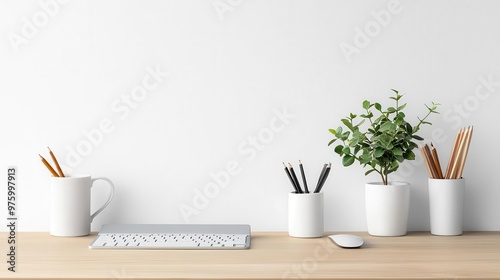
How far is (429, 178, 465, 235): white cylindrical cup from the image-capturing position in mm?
1453

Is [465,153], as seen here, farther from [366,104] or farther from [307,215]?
[307,215]

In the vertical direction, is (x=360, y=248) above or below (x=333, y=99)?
below

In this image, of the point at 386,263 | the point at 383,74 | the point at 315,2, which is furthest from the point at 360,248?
the point at 315,2

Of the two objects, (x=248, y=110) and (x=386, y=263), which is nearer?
(x=386, y=263)

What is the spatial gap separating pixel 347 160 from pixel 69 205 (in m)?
0.69

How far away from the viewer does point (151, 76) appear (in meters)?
1.55

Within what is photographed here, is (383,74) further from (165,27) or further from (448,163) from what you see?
(165,27)

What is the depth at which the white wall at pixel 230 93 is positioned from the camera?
154 centimetres

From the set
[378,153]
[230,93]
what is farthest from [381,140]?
[230,93]

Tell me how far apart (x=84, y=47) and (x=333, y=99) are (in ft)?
2.17

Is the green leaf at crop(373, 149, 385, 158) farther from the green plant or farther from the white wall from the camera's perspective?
the white wall

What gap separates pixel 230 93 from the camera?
1557mm

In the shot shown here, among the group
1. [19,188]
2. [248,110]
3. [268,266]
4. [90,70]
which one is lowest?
[268,266]

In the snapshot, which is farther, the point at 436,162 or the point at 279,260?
the point at 436,162
